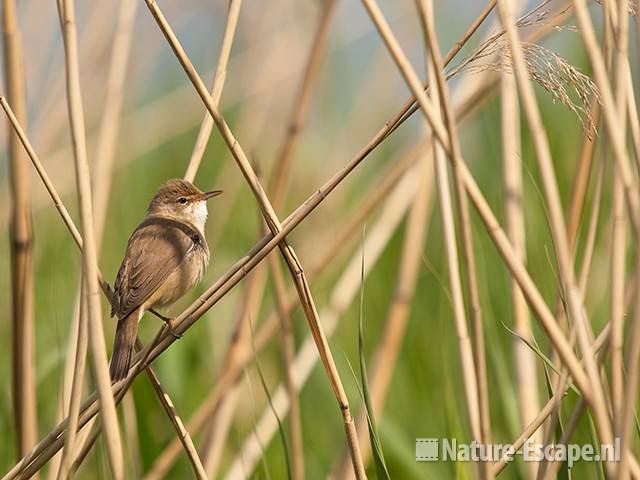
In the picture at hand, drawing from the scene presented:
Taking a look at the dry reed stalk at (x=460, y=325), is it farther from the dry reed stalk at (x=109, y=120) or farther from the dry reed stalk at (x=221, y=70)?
the dry reed stalk at (x=109, y=120)

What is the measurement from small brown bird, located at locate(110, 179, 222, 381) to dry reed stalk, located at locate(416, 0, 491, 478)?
1144 mm

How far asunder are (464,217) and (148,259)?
163cm

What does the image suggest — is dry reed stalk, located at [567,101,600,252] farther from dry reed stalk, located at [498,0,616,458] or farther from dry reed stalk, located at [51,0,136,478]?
dry reed stalk, located at [51,0,136,478]

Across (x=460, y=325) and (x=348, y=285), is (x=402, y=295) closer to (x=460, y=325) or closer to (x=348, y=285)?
(x=348, y=285)

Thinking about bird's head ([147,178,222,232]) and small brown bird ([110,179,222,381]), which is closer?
small brown bird ([110,179,222,381])

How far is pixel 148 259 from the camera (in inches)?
116

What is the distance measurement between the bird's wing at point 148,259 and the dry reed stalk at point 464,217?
131 centimetres

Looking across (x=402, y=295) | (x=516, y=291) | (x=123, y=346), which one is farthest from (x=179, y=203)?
(x=516, y=291)

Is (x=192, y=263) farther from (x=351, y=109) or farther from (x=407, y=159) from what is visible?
(x=351, y=109)

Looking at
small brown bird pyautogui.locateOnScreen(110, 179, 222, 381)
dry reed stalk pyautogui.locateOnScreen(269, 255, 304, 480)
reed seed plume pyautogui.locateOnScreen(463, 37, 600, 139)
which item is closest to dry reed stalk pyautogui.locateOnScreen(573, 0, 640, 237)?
reed seed plume pyautogui.locateOnScreen(463, 37, 600, 139)

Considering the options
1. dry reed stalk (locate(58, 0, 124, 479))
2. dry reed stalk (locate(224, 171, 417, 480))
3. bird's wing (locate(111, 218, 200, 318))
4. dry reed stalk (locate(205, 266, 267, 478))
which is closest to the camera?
dry reed stalk (locate(58, 0, 124, 479))

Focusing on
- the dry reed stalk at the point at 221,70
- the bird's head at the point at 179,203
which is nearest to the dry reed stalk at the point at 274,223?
the dry reed stalk at the point at 221,70

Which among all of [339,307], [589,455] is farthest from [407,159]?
[589,455]

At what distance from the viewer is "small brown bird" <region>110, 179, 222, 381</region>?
269 cm
